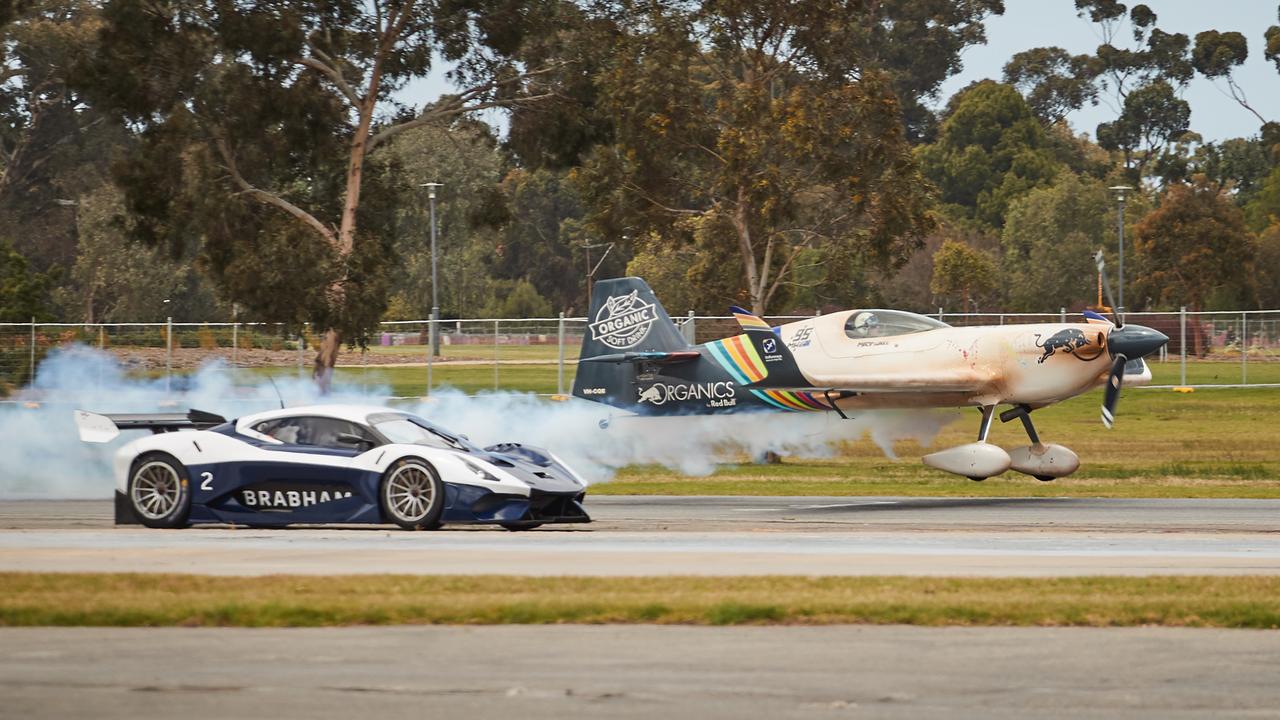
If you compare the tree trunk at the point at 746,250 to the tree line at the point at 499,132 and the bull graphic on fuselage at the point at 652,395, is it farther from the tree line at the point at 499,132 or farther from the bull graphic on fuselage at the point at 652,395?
the bull graphic on fuselage at the point at 652,395

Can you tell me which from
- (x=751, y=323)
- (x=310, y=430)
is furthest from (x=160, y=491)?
(x=751, y=323)

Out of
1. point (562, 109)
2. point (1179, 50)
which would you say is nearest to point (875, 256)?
point (562, 109)

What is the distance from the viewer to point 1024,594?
38.7 ft

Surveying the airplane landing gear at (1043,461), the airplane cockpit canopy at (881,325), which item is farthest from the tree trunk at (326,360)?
the airplane landing gear at (1043,461)

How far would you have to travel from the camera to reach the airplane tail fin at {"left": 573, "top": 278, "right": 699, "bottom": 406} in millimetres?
28531

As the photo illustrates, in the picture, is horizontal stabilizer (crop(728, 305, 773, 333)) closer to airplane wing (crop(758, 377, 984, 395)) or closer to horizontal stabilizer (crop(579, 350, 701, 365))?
horizontal stabilizer (crop(579, 350, 701, 365))

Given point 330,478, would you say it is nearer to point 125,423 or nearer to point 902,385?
point 125,423

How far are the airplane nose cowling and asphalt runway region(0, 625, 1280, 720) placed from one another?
14.6 m

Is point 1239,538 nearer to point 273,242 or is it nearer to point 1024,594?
point 1024,594

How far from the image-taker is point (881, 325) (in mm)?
25922

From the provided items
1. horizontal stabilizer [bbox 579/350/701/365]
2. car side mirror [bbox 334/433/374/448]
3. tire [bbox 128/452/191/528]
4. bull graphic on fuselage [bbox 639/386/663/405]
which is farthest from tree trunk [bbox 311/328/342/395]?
car side mirror [bbox 334/433/374/448]

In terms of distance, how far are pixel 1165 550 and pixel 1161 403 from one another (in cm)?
2813

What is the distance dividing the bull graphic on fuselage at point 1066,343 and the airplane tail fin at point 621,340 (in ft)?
20.6

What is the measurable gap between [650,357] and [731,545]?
12.7m
